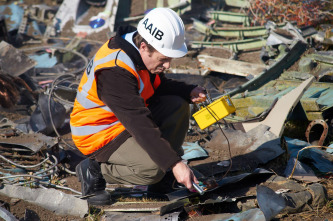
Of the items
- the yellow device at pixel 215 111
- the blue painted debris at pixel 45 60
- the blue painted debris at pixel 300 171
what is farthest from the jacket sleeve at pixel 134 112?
the blue painted debris at pixel 45 60

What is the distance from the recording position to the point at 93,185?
349 centimetres

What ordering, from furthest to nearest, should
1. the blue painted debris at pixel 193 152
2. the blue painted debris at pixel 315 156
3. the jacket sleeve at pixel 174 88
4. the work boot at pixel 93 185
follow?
1. the blue painted debris at pixel 193 152
2. the blue painted debris at pixel 315 156
3. the jacket sleeve at pixel 174 88
4. the work boot at pixel 93 185

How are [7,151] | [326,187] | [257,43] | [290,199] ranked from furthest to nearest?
[257,43], [7,151], [326,187], [290,199]

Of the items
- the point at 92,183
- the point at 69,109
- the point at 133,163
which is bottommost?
the point at 69,109

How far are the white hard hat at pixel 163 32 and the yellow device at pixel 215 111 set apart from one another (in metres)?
0.54

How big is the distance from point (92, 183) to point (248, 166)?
1.60 metres

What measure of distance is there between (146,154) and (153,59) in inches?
30.9

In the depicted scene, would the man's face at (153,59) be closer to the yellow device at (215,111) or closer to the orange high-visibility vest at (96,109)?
the orange high-visibility vest at (96,109)

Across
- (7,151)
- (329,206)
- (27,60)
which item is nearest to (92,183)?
(7,151)

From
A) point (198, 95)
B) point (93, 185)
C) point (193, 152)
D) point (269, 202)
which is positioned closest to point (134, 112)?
point (198, 95)

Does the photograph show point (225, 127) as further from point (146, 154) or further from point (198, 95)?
point (146, 154)

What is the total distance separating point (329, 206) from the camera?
10.4 ft

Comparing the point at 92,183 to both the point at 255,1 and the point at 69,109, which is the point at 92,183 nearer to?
the point at 69,109

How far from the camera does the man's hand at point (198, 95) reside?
351cm
